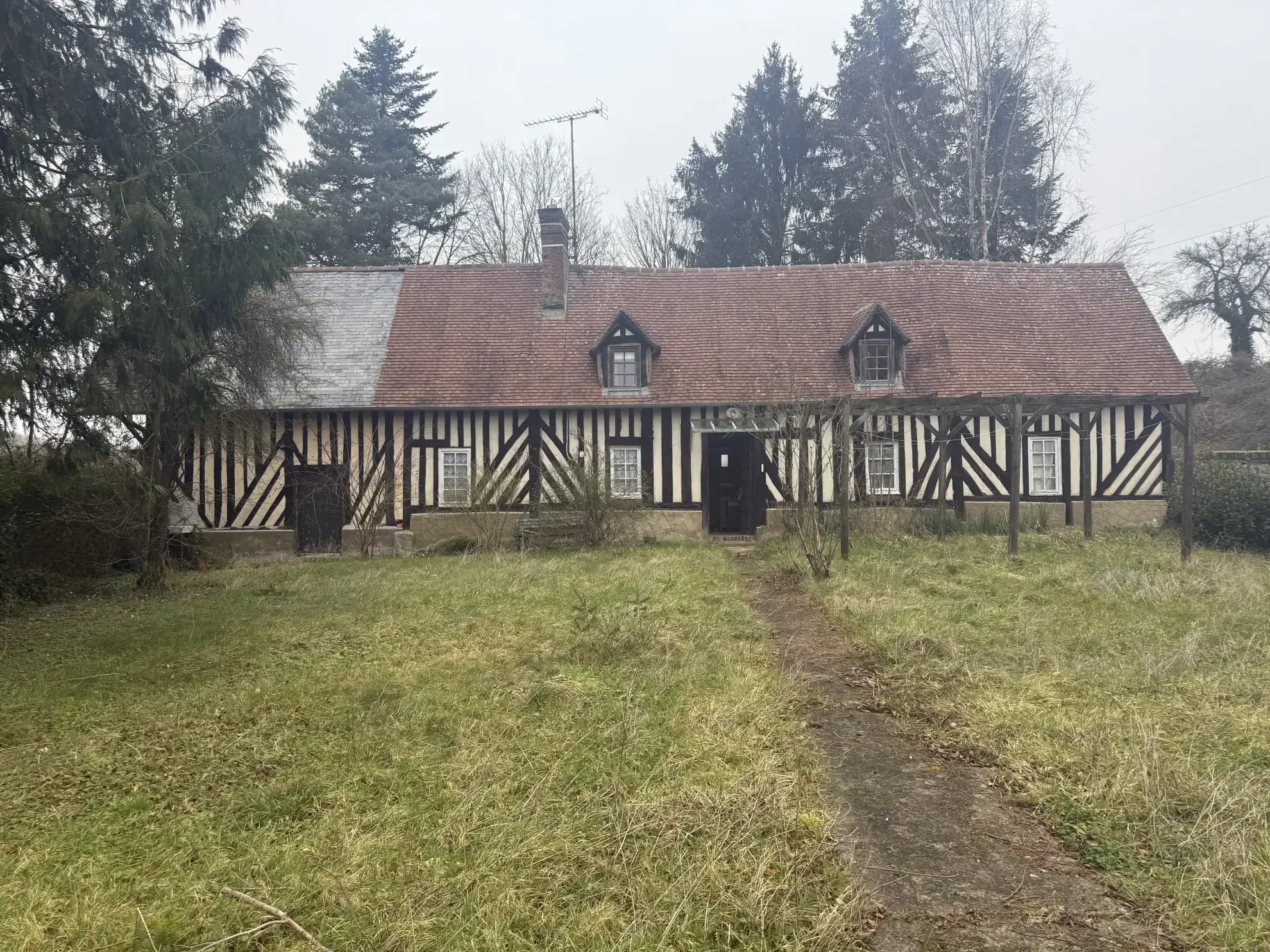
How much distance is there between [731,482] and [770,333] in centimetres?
344

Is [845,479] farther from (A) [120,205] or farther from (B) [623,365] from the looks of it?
(A) [120,205]

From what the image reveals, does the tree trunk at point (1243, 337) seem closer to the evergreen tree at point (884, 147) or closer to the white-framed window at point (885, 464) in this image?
the evergreen tree at point (884, 147)

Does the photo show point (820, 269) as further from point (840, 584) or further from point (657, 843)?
point (657, 843)

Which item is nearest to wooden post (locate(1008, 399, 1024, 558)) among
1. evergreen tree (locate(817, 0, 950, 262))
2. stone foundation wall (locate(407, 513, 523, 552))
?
stone foundation wall (locate(407, 513, 523, 552))

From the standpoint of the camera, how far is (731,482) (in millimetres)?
15312

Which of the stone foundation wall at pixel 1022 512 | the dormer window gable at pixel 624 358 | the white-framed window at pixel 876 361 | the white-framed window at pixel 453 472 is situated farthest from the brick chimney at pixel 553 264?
the stone foundation wall at pixel 1022 512

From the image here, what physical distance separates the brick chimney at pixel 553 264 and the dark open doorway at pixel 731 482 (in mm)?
4683

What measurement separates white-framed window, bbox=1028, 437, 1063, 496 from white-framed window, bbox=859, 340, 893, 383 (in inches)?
122

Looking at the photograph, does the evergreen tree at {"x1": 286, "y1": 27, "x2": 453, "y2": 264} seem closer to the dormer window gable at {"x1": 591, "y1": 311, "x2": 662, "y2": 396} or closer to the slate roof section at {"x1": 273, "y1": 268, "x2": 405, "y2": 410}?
the slate roof section at {"x1": 273, "y1": 268, "x2": 405, "y2": 410}

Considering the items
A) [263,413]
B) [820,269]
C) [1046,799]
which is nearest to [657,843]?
[1046,799]

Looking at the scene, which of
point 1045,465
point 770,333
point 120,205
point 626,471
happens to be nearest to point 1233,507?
point 1045,465

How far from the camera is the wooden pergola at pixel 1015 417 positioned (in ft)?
34.4

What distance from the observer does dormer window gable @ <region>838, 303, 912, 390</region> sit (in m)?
14.9

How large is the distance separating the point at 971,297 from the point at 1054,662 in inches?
509
